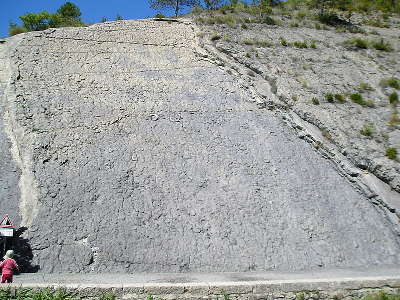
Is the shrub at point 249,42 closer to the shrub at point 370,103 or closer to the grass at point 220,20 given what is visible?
the grass at point 220,20

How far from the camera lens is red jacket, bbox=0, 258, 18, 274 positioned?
27.3ft

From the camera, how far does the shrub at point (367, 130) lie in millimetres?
13453

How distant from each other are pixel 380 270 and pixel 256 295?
3600mm

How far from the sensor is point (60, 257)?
929 centimetres

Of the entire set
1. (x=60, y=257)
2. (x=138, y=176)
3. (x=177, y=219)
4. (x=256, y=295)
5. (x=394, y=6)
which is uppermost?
(x=394, y=6)

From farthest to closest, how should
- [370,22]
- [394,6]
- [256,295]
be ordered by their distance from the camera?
[394,6] → [370,22] → [256,295]

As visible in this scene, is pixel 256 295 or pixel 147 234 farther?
pixel 147 234

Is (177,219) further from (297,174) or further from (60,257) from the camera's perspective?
(297,174)

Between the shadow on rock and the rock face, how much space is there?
0.15 meters

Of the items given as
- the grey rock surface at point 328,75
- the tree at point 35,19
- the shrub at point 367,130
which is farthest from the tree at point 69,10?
the shrub at point 367,130

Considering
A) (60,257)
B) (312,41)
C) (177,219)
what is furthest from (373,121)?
(60,257)

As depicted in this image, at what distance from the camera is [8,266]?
27.7 feet

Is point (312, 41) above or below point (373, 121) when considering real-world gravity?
above

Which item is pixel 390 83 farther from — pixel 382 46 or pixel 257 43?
pixel 257 43
